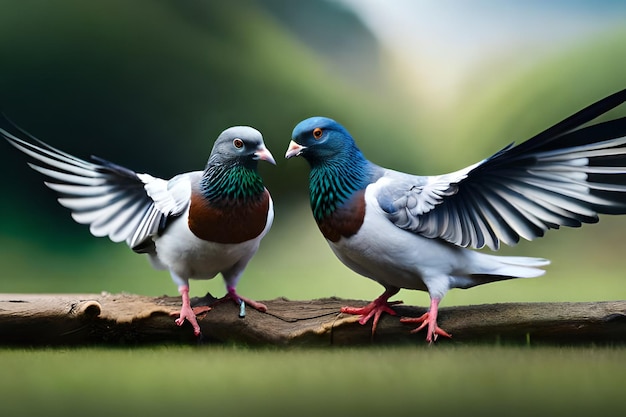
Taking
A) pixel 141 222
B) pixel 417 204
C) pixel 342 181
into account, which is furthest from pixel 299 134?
pixel 141 222

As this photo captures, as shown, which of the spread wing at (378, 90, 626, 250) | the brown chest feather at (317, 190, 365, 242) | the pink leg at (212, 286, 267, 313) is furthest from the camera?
the pink leg at (212, 286, 267, 313)

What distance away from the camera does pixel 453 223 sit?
200 centimetres

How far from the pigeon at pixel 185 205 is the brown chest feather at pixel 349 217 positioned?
22 cm

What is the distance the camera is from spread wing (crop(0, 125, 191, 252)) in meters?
2.15

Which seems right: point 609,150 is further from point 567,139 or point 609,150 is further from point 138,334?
point 138,334

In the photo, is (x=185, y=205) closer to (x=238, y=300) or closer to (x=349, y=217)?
(x=238, y=300)

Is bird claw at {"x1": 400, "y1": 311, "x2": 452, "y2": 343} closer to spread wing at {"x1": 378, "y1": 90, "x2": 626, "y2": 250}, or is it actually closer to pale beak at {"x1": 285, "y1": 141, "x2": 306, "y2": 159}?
spread wing at {"x1": 378, "y1": 90, "x2": 626, "y2": 250}

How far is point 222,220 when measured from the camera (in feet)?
6.68

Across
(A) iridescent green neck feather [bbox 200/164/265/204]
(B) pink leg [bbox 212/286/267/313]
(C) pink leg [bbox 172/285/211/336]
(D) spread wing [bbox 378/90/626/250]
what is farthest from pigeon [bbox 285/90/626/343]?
(C) pink leg [bbox 172/285/211/336]

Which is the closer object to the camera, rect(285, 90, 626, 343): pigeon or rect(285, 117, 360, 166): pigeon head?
rect(285, 90, 626, 343): pigeon

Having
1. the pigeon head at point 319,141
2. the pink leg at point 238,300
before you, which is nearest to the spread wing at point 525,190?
the pigeon head at point 319,141

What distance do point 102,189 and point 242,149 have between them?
0.45m

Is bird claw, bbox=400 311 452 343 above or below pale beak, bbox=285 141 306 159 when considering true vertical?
below

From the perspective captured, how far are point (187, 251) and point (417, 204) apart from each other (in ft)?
2.05
